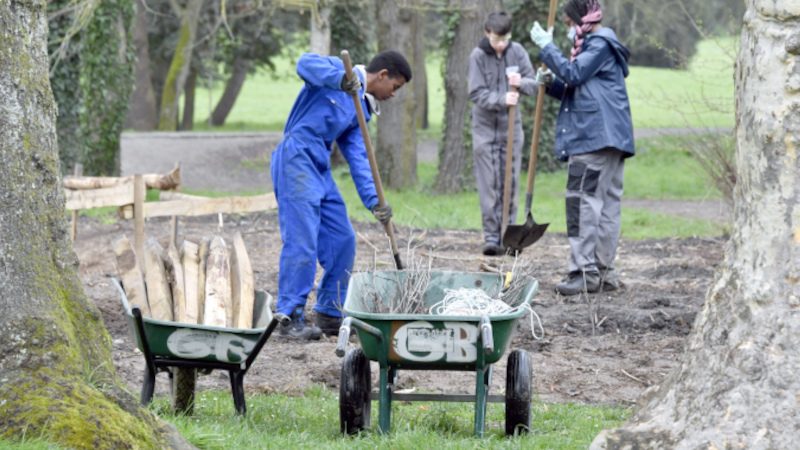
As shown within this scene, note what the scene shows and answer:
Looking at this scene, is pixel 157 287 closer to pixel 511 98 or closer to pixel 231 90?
pixel 511 98

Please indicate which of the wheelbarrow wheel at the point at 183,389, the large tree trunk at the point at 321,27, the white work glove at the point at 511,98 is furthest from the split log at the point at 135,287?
the large tree trunk at the point at 321,27

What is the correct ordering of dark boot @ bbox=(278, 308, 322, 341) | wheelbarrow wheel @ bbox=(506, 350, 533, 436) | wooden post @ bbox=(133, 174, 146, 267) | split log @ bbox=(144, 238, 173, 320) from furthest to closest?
wooden post @ bbox=(133, 174, 146, 267), dark boot @ bbox=(278, 308, 322, 341), split log @ bbox=(144, 238, 173, 320), wheelbarrow wheel @ bbox=(506, 350, 533, 436)

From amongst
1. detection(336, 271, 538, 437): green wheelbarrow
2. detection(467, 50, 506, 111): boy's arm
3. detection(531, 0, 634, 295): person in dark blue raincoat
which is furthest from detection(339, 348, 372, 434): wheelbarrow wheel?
detection(467, 50, 506, 111): boy's arm

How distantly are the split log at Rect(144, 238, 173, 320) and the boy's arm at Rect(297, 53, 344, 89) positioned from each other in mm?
1458

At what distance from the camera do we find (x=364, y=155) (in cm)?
779

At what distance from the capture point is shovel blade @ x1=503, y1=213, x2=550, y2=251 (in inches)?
376

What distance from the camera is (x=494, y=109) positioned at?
38.4ft

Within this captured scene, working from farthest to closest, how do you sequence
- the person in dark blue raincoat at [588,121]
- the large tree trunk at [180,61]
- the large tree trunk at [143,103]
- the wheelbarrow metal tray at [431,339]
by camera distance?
the large tree trunk at [143,103], the large tree trunk at [180,61], the person in dark blue raincoat at [588,121], the wheelbarrow metal tray at [431,339]

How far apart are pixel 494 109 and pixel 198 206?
3.00 metres

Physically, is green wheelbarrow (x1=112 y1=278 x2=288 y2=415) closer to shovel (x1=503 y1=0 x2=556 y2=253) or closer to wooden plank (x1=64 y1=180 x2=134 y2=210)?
shovel (x1=503 y1=0 x2=556 y2=253)

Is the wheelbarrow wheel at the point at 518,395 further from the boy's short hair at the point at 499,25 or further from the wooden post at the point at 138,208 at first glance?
the boy's short hair at the point at 499,25

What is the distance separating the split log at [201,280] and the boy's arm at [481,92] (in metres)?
5.14

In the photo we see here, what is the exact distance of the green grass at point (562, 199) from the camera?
47.2 feet

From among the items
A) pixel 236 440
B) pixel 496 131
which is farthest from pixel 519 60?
pixel 236 440
